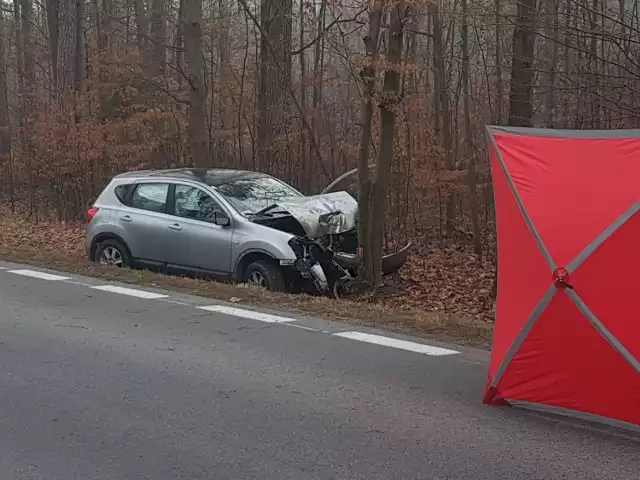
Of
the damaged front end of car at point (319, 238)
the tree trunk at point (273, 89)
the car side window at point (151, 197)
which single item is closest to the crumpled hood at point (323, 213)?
the damaged front end of car at point (319, 238)

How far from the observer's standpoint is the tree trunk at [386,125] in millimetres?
11344

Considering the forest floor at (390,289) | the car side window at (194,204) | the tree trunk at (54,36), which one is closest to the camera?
the forest floor at (390,289)

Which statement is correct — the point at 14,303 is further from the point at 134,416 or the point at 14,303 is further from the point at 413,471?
the point at 413,471

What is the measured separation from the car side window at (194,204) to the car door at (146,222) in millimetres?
241

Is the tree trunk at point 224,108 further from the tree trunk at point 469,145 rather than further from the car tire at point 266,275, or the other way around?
the car tire at point 266,275

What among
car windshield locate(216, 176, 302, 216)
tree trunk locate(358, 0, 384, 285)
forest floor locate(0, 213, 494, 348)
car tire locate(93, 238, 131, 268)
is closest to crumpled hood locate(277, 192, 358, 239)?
tree trunk locate(358, 0, 384, 285)

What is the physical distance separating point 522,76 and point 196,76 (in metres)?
8.08

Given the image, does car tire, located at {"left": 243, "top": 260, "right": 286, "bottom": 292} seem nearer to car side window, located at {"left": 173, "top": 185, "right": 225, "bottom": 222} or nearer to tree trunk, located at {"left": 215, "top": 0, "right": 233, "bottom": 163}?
car side window, located at {"left": 173, "top": 185, "right": 225, "bottom": 222}

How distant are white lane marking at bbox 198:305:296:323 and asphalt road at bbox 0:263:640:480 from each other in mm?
190

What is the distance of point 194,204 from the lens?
11.0 m

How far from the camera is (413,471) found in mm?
4301

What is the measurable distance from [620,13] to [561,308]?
8.25m

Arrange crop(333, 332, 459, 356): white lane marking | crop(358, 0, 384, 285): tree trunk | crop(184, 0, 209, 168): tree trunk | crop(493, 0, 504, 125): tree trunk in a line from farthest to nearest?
1. crop(184, 0, 209, 168): tree trunk
2. crop(493, 0, 504, 125): tree trunk
3. crop(358, 0, 384, 285): tree trunk
4. crop(333, 332, 459, 356): white lane marking

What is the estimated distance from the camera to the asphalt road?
4.38 m
